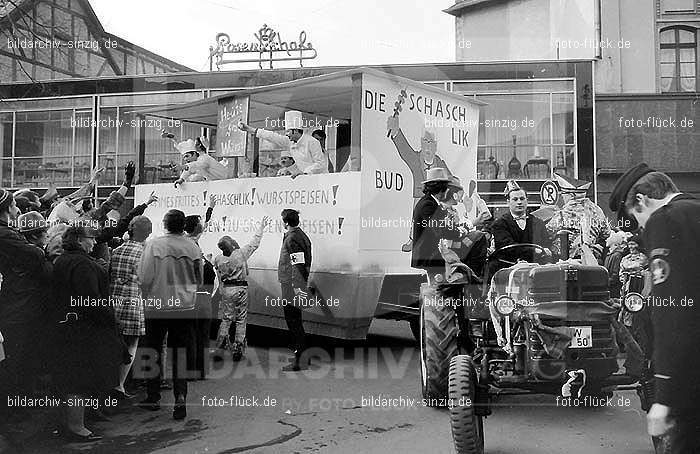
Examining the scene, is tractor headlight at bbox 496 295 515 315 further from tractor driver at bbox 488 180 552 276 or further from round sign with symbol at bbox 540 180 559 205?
round sign with symbol at bbox 540 180 559 205

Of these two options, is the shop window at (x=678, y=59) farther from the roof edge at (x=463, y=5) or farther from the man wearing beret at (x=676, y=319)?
the man wearing beret at (x=676, y=319)

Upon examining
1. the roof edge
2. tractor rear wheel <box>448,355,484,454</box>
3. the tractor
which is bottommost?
tractor rear wheel <box>448,355,484,454</box>

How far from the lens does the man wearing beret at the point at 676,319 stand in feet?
9.82

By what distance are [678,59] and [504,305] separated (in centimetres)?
2263

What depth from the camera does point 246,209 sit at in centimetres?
999

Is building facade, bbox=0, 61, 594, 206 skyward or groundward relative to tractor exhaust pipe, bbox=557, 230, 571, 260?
skyward

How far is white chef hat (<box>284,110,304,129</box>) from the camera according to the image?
10.1 m

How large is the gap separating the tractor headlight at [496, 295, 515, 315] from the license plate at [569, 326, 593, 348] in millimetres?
442

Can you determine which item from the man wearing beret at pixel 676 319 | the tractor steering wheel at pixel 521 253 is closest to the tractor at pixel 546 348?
the tractor steering wheel at pixel 521 253

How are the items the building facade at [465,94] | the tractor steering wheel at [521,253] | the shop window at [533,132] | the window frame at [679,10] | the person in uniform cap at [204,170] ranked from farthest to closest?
the window frame at [679,10] < the shop window at [533,132] < the building facade at [465,94] < the person in uniform cap at [204,170] < the tractor steering wheel at [521,253]

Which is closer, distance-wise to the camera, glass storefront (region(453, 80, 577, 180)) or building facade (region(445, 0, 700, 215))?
glass storefront (region(453, 80, 577, 180))

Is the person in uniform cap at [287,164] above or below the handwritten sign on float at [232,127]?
below

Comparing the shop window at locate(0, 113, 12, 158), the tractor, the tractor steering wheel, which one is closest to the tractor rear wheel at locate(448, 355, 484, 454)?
the tractor

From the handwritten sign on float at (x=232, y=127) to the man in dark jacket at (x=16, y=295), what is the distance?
Answer: 4881mm
